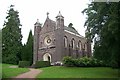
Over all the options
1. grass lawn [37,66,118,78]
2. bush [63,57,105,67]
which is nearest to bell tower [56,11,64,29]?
bush [63,57,105,67]

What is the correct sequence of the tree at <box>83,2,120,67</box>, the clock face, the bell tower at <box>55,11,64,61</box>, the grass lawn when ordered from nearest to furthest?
the tree at <box>83,2,120,67</box>, the grass lawn, the bell tower at <box>55,11,64,61</box>, the clock face

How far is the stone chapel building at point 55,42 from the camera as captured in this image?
4762cm

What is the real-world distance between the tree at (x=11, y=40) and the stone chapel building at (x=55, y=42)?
948 cm

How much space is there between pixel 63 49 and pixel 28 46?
1573 cm

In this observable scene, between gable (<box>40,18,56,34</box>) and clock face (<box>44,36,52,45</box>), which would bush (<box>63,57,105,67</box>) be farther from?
gable (<box>40,18,56,34</box>)

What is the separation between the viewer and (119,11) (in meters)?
21.9

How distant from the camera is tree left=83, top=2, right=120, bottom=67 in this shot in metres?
21.6

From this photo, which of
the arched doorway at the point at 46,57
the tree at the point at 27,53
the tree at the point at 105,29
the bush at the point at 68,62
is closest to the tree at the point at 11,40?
the tree at the point at 27,53

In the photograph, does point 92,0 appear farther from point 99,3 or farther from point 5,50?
point 5,50

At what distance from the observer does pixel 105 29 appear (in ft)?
75.1

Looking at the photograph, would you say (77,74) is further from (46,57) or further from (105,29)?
(46,57)

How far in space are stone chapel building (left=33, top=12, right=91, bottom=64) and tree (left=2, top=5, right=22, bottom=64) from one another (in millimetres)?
9480

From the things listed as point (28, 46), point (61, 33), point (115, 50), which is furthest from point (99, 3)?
point (28, 46)

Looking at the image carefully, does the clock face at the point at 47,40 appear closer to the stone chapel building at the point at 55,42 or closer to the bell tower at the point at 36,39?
the stone chapel building at the point at 55,42
